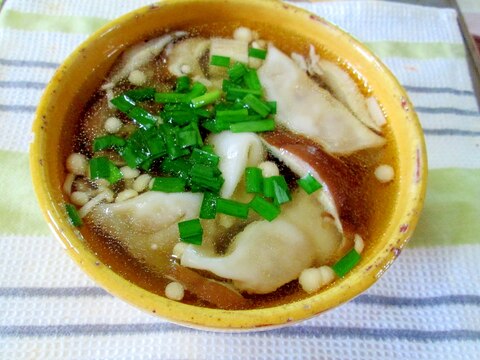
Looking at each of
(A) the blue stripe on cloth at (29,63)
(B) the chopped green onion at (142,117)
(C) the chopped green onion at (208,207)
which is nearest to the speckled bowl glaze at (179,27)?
(B) the chopped green onion at (142,117)

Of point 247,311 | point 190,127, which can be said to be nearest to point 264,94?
point 190,127

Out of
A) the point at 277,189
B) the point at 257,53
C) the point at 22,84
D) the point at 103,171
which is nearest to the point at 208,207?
the point at 277,189

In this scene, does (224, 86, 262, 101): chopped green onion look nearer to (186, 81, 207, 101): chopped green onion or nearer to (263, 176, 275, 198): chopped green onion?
(186, 81, 207, 101): chopped green onion

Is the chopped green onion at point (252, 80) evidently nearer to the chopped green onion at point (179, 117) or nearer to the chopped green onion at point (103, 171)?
the chopped green onion at point (179, 117)

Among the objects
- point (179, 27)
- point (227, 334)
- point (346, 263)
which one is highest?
point (179, 27)

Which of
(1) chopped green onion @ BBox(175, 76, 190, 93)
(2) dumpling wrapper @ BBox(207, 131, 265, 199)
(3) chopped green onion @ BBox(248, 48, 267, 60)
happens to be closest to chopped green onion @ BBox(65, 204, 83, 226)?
(2) dumpling wrapper @ BBox(207, 131, 265, 199)

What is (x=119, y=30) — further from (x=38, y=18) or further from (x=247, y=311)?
(x=247, y=311)

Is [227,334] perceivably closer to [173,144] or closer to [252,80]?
[173,144]
